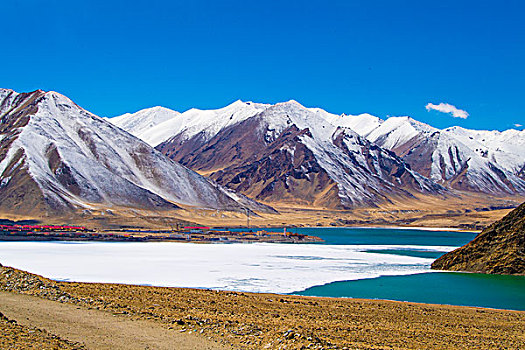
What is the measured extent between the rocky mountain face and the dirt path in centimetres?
4042

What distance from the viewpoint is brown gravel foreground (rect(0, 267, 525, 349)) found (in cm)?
2117

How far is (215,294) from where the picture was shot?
112 ft

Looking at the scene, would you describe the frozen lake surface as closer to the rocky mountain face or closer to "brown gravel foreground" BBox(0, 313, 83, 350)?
the rocky mountain face

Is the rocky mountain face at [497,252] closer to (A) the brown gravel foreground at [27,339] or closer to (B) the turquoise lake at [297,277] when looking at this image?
(B) the turquoise lake at [297,277]

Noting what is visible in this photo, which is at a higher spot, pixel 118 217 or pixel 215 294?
pixel 118 217

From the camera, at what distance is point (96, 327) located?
22.2 metres

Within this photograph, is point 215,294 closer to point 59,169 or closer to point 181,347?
→ point 181,347

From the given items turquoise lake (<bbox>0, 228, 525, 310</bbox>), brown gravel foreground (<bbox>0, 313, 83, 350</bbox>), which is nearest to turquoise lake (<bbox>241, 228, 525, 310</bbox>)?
turquoise lake (<bbox>0, 228, 525, 310</bbox>)

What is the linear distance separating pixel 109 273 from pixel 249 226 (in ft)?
469

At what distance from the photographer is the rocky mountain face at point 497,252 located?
172 feet

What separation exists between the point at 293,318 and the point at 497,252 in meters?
35.8

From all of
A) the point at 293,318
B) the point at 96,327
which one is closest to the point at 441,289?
the point at 293,318

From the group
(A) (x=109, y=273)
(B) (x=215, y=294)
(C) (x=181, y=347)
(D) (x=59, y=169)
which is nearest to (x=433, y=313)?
(B) (x=215, y=294)

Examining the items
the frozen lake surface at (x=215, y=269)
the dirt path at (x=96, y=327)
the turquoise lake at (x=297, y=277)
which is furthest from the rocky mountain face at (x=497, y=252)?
the dirt path at (x=96, y=327)
